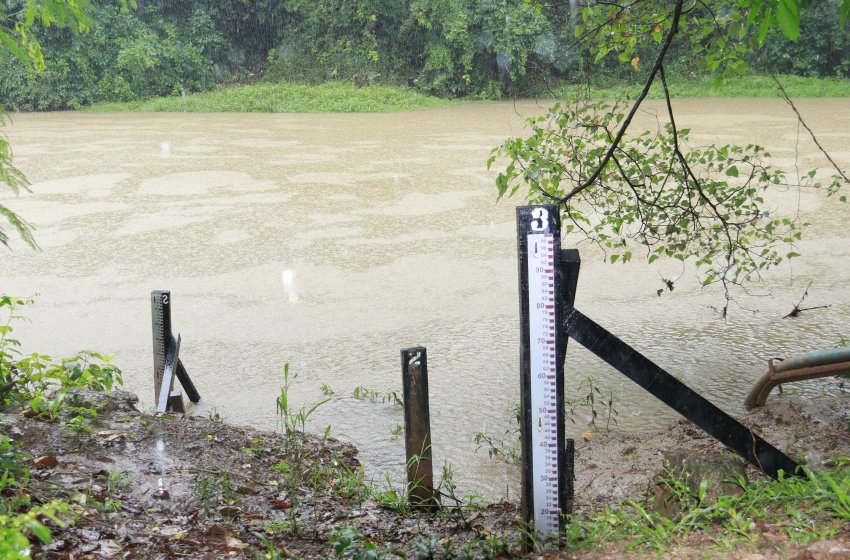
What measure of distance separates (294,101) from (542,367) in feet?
71.5

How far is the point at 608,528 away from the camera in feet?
8.67

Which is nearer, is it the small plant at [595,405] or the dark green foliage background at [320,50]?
the small plant at [595,405]

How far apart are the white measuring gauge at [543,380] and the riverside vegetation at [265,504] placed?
0.13 metres

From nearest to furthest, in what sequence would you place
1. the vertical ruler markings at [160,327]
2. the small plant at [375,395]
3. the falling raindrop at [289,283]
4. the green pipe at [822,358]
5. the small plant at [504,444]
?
the green pipe at [822,358], the small plant at [504,444], the vertical ruler markings at [160,327], the small plant at [375,395], the falling raindrop at [289,283]

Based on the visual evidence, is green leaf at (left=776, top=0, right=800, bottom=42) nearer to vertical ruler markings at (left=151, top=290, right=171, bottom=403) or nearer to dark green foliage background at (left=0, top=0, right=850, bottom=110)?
vertical ruler markings at (left=151, top=290, right=171, bottom=403)

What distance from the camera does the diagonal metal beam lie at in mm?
2654

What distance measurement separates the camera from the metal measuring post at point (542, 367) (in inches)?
104

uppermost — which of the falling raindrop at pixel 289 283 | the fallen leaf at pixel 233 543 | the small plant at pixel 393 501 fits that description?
the fallen leaf at pixel 233 543

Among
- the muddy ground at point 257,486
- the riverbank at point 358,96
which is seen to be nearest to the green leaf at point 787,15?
the muddy ground at point 257,486

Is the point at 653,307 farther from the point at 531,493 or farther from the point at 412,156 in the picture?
the point at 412,156

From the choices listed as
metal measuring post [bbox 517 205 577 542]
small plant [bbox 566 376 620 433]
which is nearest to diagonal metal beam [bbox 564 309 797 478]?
metal measuring post [bbox 517 205 577 542]

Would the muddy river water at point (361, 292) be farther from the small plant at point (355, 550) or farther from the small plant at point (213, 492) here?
the small plant at point (355, 550)

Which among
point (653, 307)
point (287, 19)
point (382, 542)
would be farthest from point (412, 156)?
point (287, 19)

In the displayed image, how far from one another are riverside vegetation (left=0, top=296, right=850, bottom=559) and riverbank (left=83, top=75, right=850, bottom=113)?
19303mm
